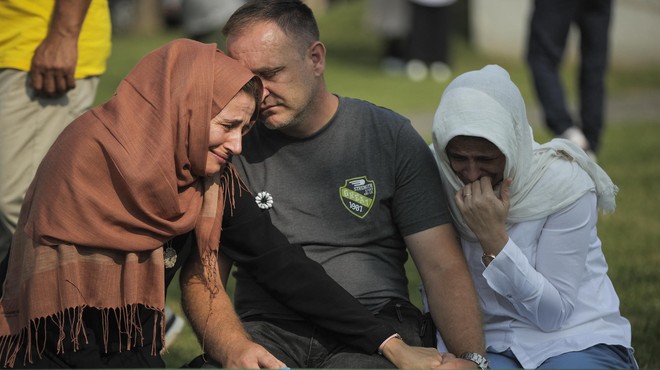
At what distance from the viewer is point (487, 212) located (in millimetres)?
3936

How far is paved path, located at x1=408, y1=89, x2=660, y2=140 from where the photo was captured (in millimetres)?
11406

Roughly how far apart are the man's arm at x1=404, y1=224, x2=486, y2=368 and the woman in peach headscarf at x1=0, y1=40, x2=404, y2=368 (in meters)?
0.67

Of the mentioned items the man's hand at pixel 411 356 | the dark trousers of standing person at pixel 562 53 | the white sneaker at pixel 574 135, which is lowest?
the white sneaker at pixel 574 135

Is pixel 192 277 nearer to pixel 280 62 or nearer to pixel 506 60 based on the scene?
pixel 280 62

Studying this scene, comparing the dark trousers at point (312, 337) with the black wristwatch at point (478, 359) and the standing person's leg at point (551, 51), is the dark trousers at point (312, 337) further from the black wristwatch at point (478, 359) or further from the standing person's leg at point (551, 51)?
the standing person's leg at point (551, 51)

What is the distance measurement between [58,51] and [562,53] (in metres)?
4.71

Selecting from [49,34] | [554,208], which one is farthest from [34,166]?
[554,208]

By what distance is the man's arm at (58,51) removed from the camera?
15.6ft

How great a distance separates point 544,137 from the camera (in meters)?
10.6

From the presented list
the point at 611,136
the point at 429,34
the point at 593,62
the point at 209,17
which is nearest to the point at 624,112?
the point at 611,136

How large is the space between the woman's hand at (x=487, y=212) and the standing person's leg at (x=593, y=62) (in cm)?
487

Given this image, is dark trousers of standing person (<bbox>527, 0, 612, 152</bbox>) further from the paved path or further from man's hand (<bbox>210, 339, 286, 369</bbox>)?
man's hand (<bbox>210, 339, 286, 369</bbox>)

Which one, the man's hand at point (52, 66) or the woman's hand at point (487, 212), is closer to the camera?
the woman's hand at point (487, 212)

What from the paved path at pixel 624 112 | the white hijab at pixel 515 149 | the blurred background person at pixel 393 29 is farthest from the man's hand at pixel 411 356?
the blurred background person at pixel 393 29
